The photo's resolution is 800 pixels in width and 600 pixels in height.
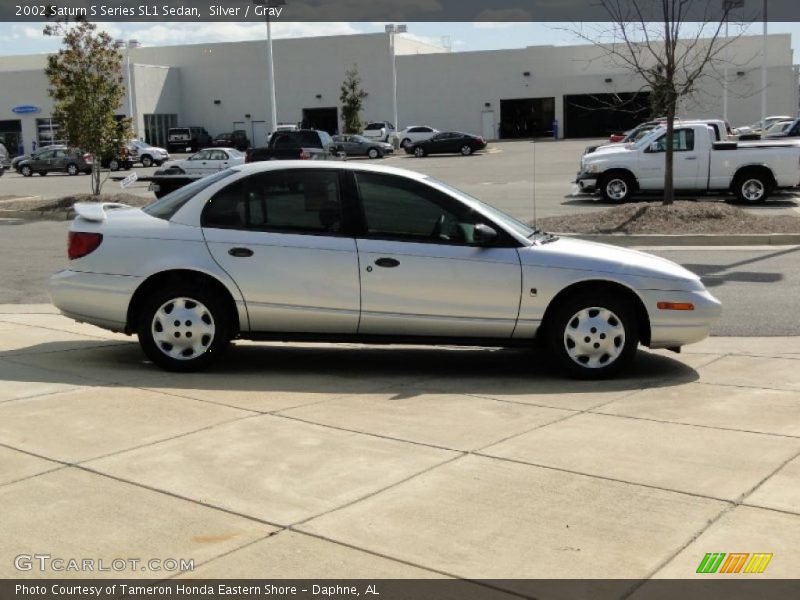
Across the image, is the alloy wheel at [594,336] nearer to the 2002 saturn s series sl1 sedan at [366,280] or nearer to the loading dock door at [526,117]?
the 2002 saturn s series sl1 sedan at [366,280]

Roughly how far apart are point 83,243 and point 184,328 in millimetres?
1064

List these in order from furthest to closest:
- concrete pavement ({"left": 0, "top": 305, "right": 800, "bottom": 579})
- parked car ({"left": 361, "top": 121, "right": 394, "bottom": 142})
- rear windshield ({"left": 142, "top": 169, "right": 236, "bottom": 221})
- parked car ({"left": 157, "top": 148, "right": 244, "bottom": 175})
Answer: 1. parked car ({"left": 361, "top": 121, "right": 394, "bottom": 142})
2. parked car ({"left": 157, "top": 148, "right": 244, "bottom": 175})
3. rear windshield ({"left": 142, "top": 169, "right": 236, "bottom": 221})
4. concrete pavement ({"left": 0, "top": 305, "right": 800, "bottom": 579})

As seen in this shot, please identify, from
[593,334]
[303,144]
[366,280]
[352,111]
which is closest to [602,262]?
Answer: [593,334]

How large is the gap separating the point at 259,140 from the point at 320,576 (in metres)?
77.3

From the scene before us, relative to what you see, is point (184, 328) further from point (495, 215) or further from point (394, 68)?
point (394, 68)

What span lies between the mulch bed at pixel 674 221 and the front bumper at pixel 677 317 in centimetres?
1011

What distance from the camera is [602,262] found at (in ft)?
24.9

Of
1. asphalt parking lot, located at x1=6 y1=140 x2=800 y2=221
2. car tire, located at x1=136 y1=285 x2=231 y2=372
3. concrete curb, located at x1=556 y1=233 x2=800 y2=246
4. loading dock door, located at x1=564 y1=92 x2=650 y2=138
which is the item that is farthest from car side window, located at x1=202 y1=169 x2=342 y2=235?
loading dock door, located at x1=564 y1=92 x2=650 y2=138

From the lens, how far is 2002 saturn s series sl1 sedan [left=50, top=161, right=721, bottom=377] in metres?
7.57

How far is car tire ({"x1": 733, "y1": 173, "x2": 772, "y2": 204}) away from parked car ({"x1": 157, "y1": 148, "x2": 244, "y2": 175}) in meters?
19.5

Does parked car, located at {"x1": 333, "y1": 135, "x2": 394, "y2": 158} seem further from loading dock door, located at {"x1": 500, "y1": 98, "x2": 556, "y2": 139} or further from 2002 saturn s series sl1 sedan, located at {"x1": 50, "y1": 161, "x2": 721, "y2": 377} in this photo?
2002 saturn s series sl1 sedan, located at {"x1": 50, "y1": 161, "x2": 721, "y2": 377}

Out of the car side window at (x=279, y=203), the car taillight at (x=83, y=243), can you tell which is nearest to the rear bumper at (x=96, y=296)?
the car taillight at (x=83, y=243)
